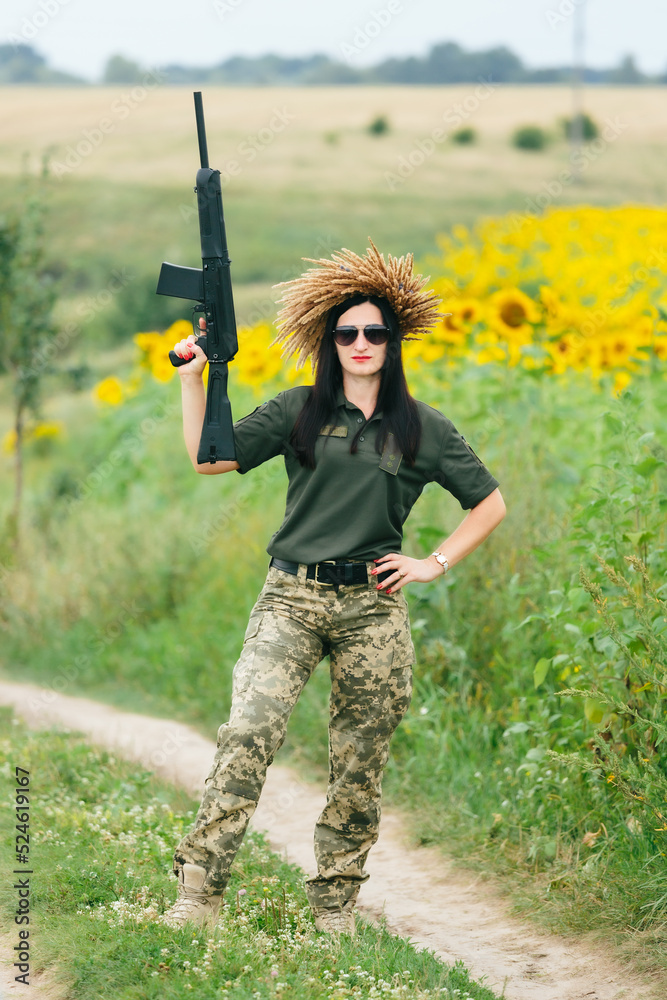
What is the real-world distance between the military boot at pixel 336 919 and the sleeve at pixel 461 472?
142 cm

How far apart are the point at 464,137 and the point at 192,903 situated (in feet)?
138

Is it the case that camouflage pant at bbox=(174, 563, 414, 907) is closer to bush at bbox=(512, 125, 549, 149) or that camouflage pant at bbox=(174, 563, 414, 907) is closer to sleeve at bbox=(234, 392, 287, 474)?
sleeve at bbox=(234, 392, 287, 474)

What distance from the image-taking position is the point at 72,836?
14.5 feet

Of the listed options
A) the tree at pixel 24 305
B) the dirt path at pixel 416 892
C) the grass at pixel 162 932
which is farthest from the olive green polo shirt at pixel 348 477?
the tree at pixel 24 305

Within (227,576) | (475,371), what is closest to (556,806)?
(475,371)

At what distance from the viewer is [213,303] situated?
3.54 meters

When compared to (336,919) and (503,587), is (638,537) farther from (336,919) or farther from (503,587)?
(336,919)

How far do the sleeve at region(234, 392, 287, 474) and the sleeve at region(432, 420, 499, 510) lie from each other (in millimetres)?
519

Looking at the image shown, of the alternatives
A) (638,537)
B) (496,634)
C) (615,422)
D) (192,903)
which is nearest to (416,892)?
(192,903)

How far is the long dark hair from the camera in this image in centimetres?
354

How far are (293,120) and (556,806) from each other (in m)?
44.7

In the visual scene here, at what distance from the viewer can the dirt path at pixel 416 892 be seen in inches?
146

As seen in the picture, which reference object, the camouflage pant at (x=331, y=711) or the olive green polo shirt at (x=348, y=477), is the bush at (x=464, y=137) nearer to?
the olive green polo shirt at (x=348, y=477)

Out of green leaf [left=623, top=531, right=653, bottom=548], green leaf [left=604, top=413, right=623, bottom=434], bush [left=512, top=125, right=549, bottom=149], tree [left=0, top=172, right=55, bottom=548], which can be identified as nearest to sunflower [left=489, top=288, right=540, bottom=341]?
green leaf [left=604, top=413, right=623, bottom=434]
